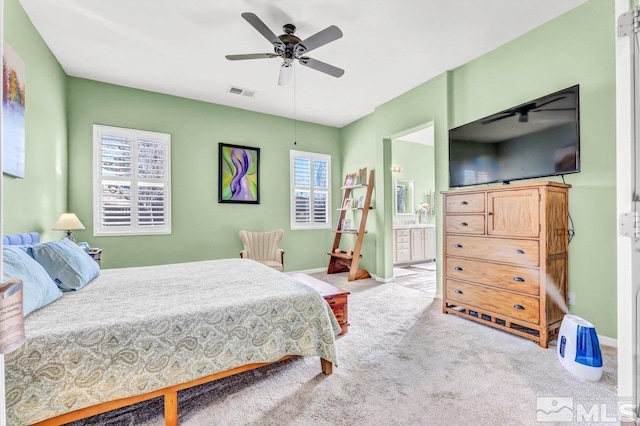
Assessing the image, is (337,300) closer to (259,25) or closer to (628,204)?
(628,204)

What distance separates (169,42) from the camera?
3.05 m

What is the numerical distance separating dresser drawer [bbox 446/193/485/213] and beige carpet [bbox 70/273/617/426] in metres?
1.21

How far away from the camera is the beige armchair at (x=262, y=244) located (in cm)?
468

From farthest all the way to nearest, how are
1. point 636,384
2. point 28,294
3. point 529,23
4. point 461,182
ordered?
1. point 461,182
2. point 529,23
3. point 28,294
4. point 636,384

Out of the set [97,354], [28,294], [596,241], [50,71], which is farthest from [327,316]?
[50,71]

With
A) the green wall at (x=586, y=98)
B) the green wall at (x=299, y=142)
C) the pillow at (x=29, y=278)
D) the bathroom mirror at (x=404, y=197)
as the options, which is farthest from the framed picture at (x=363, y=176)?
the pillow at (x=29, y=278)

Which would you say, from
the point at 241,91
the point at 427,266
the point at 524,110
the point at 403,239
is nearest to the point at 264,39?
the point at 241,91

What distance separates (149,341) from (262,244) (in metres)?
3.32

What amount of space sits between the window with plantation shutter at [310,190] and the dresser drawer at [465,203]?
2842mm

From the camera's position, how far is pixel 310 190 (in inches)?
223

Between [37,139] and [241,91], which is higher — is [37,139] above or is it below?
below

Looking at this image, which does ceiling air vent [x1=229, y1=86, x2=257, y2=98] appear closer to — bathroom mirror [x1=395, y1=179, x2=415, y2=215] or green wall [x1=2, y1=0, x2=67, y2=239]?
green wall [x1=2, y1=0, x2=67, y2=239]

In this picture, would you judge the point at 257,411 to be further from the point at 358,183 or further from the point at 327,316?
the point at 358,183

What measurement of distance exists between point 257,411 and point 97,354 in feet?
3.01
